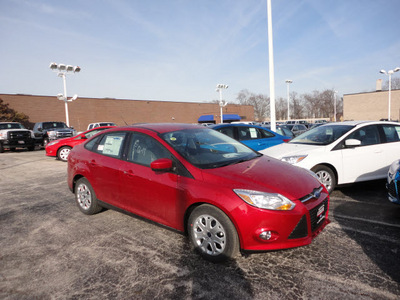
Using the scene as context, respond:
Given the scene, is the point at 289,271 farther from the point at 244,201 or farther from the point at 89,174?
the point at 89,174

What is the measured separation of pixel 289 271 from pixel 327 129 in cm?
427

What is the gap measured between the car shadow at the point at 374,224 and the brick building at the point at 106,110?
23.8 meters

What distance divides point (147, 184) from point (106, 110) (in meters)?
38.5

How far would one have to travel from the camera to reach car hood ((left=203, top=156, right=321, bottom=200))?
9.80 ft

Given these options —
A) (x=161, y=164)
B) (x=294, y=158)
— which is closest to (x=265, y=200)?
(x=161, y=164)

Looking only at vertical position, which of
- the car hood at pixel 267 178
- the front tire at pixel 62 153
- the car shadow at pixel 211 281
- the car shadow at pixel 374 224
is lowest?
the car shadow at pixel 374 224

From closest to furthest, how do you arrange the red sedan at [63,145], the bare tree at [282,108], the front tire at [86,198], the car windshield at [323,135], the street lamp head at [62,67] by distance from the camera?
the front tire at [86,198], the car windshield at [323,135], the red sedan at [63,145], the street lamp head at [62,67], the bare tree at [282,108]

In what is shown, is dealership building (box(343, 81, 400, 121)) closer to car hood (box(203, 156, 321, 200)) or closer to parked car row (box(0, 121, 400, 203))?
parked car row (box(0, 121, 400, 203))

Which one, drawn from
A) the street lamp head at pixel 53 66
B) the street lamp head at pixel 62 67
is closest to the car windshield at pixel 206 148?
the street lamp head at pixel 62 67

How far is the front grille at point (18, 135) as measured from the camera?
1691 cm

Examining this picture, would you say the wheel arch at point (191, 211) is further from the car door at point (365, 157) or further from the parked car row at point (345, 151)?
the car door at point (365, 157)

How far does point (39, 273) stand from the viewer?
3020 millimetres

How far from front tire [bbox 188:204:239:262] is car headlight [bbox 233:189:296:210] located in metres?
0.30

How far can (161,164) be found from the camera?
331 centimetres
